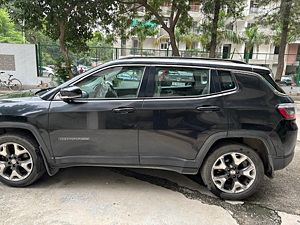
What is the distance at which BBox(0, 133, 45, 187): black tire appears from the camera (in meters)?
3.01

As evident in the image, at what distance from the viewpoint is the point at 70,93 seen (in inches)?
109

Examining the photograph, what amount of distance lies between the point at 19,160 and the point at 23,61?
39.3ft

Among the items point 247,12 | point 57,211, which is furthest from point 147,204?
point 247,12

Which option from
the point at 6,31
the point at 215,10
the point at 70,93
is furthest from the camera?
the point at 6,31

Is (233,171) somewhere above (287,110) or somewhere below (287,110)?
below

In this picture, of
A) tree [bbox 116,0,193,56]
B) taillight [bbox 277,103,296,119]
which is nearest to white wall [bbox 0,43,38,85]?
tree [bbox 116,0,193,56]

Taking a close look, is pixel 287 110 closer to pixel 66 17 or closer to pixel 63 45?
pixel 66 17

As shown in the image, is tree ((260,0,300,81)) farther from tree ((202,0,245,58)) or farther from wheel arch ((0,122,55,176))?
wheel arch ((0,122,55,176))

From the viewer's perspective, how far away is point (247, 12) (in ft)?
96.1

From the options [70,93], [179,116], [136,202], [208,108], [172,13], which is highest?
[172,13]

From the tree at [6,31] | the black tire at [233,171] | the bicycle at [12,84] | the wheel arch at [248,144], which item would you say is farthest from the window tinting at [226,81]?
the tree at [6,31]

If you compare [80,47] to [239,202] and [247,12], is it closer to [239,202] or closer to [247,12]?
[239,202]

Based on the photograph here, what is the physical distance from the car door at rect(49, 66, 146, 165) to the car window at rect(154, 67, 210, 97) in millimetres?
241

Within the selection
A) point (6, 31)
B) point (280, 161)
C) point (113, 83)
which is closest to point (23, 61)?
point (113, 83)
